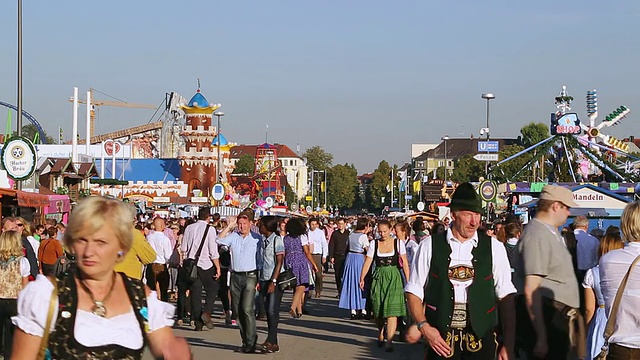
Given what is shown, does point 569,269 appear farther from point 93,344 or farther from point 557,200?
point 93,344

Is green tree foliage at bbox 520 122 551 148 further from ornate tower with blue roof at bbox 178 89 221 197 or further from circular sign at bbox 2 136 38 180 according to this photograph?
circular sign at bbox 2 136 38 180

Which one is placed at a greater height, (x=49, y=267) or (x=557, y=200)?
(x=557, y=200)

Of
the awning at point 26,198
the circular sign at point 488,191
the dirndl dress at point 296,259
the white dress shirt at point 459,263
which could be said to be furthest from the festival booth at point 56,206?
the white dress shirt at point 459,263

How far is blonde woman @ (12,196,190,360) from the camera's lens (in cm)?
373

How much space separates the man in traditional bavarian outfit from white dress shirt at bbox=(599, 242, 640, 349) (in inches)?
25.1

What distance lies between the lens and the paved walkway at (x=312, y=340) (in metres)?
13.4

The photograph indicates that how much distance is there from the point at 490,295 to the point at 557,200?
41.8 inches

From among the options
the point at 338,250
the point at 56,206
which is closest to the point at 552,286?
the point at 338,250

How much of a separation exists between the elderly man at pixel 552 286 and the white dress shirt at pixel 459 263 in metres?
0.36

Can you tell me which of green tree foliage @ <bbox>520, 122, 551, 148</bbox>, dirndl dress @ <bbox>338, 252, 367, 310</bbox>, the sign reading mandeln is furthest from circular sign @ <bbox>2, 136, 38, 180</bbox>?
green tree foliage @ <bbox>520, 122, 551, 148</bbox>

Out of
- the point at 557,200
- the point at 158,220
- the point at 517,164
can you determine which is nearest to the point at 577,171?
the point at 158,220

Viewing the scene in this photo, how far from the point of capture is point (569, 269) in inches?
282

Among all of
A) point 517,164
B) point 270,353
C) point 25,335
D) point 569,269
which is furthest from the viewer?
point 517,164

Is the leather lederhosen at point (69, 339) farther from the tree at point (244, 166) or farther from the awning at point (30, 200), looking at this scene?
the tree at point (244, 166)
